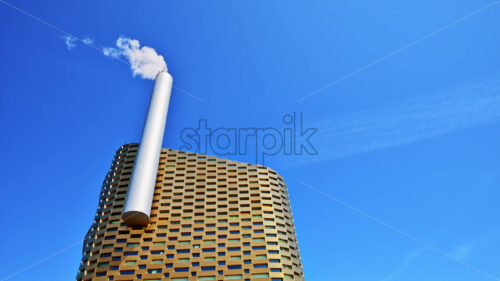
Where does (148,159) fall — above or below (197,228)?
above

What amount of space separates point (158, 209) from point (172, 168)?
912 centimetres

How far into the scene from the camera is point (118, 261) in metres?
50.5

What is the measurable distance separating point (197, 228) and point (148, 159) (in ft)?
39.5

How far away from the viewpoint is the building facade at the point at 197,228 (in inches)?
1992

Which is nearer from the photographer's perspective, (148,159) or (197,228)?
(148,159)

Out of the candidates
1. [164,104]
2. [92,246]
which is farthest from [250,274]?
[164,104]

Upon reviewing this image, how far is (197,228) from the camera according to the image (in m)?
55.8

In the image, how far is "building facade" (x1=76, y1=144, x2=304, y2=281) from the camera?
50594 mm

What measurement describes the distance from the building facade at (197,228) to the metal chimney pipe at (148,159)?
4164 mm

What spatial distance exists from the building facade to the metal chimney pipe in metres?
4.16

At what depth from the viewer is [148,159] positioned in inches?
2179

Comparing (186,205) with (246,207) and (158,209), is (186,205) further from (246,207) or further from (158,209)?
(246,207)

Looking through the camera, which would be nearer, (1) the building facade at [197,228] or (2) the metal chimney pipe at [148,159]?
(1) the building facade at [197,228]

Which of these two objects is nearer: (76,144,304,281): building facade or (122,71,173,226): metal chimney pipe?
(76,144,304,281): building facade
